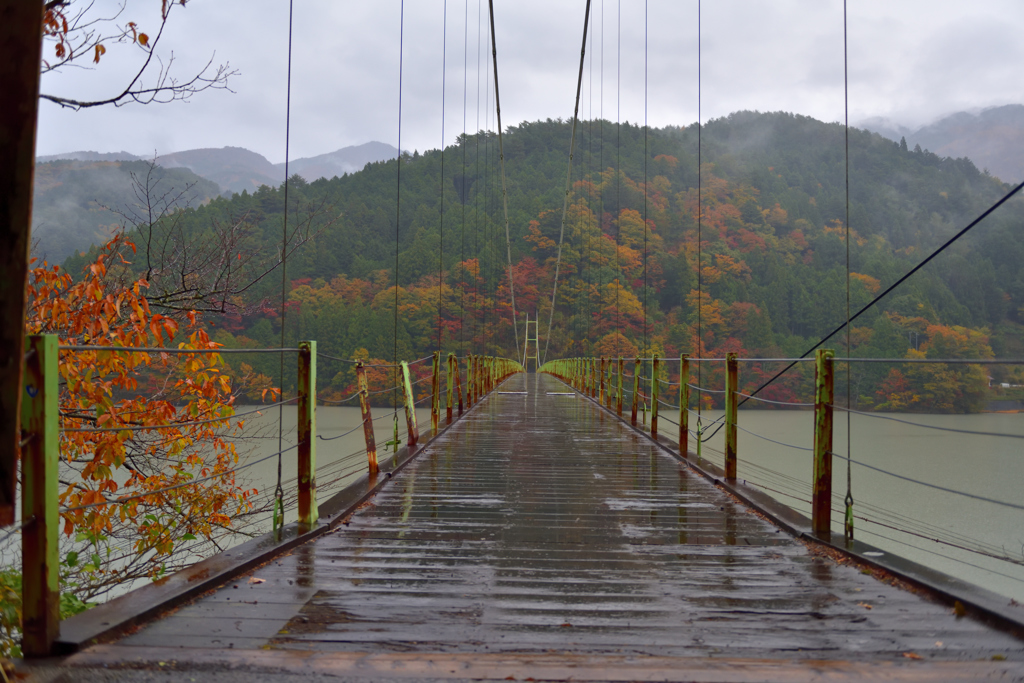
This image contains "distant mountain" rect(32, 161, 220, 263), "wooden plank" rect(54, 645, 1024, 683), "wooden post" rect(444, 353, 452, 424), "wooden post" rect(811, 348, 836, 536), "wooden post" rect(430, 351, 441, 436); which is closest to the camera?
"wooden plank" rect(54, 645, 1024, 683)

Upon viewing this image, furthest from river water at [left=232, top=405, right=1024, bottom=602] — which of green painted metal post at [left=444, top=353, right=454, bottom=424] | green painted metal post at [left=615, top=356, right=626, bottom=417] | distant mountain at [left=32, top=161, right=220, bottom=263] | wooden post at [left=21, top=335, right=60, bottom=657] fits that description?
wooden post at [left=21, top=335, right=60, bottom=657]

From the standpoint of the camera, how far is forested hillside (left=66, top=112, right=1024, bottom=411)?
7887mm

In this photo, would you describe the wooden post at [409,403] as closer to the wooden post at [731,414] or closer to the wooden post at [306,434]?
the wooden post at [306,434]

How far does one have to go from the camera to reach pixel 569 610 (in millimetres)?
1468

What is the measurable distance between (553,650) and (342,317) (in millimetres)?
18624

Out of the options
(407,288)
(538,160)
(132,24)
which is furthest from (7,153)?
(538,160)

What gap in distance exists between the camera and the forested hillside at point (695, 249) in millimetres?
7887

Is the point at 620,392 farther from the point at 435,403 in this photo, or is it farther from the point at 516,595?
the point at 516,595

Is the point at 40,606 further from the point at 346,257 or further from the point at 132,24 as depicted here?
the point at 346,257

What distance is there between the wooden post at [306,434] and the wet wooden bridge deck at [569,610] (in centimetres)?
13

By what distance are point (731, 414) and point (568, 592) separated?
5.53ft

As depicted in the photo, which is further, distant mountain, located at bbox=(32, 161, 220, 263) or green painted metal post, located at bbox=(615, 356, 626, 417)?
green painted metal post, located at bbox=(615, 356, 626, 417)

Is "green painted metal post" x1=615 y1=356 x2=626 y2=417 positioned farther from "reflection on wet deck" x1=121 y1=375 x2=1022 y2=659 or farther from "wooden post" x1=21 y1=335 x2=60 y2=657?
"wooden post" x1=21 y1=335 x2=60 y2=657

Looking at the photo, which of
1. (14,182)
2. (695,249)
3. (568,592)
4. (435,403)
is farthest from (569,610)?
(695,249)
